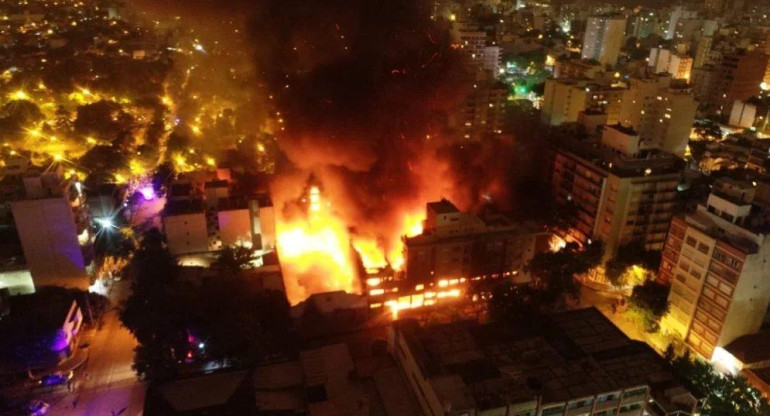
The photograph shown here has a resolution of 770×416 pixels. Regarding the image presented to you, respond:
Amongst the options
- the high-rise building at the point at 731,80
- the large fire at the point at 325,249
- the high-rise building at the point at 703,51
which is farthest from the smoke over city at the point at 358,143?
the high-rise building at the point at 703,51

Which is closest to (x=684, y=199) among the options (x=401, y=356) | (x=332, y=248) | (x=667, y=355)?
(x=667, y=355)

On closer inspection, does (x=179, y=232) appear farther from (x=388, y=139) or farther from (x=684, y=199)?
(x=684, y=199)

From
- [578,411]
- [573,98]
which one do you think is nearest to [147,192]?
[578,411]

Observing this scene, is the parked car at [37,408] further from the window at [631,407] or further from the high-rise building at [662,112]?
the high-rise building at [662,112]

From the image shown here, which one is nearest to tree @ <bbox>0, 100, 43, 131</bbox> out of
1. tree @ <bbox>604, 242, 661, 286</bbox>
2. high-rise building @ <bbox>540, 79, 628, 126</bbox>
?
tree @ <bbox>604, 242, 661, 286</bbox>

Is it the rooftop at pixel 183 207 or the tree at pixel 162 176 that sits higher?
the rooftop at pixel 183 207
